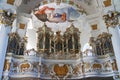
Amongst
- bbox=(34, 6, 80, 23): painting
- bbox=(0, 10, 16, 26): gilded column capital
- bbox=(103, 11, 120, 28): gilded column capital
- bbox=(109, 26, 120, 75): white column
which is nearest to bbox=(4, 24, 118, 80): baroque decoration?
bbox=(109, 26, 120, 75): white column

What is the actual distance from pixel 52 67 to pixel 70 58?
4.97 feet

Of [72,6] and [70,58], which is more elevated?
[72,6]

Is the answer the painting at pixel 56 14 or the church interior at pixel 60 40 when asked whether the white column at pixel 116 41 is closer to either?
the church interior at pixel 60 40

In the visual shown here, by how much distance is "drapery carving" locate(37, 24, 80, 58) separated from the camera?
14954 millimetres

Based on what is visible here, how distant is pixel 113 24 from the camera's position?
44.3ft

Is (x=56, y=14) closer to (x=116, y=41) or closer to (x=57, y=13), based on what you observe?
(x=57, y=13)

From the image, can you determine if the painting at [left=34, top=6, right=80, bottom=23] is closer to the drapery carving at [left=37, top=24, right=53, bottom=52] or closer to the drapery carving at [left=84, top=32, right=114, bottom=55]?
the drapery carving at [left=37, top=24, right=53, bottom=52]

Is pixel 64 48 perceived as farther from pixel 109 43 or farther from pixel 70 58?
pixel 109 43

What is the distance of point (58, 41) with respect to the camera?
1566 centimetres

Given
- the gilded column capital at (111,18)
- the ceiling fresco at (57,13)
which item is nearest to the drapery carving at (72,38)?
the ceiling fresco at (57,13)

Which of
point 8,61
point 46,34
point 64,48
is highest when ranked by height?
point 46,34

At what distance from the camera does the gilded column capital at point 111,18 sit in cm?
1355

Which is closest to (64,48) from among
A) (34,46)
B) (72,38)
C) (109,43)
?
(72,38)

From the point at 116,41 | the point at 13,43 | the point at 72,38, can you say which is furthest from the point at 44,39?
the point at 116,41
